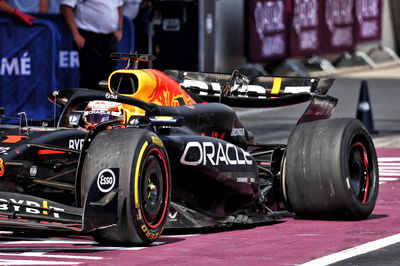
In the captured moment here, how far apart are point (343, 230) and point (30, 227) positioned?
2.52 m

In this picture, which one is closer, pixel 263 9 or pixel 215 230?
pixel 215 230

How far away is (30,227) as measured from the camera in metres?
8.73

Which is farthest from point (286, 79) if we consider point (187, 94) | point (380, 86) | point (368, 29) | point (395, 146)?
point (368, 29)

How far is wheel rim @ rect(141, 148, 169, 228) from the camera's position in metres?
8.95

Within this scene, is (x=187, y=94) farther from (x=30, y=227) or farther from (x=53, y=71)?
(x=53, y=71)

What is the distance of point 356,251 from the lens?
8.80 m

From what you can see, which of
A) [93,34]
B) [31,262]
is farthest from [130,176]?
[93,34]

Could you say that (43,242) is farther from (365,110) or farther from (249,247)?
(365,110)

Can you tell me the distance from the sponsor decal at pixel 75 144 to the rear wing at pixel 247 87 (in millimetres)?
2124

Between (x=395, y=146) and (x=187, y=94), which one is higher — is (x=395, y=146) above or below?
below

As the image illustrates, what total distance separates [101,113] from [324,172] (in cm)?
178

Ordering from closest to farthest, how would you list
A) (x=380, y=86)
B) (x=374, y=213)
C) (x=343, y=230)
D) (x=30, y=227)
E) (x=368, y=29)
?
(x=30, y=227) → (x=343, y=230) → (x=374, y=213) → (x=380, y=86) → (x=368, y=29)

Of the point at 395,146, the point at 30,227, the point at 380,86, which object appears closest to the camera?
the point at 30,227

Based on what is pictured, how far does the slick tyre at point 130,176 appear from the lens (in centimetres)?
871
